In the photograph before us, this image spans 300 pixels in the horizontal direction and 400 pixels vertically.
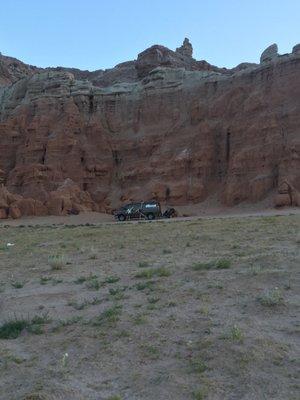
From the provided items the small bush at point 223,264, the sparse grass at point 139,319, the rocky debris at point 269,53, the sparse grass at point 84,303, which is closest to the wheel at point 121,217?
the rocky debris at point 269,53

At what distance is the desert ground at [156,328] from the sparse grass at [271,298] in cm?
2

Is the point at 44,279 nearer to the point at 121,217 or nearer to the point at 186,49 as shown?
the point at 121,217

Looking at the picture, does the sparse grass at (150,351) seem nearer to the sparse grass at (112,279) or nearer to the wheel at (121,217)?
the sparse grass at (112,279)

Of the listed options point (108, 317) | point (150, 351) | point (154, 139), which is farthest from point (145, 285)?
point (154, 139)

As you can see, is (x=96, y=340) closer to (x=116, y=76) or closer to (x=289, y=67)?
(x=289, y=67)

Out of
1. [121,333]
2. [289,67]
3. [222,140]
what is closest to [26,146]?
[222,140]

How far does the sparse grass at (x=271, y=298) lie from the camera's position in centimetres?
841

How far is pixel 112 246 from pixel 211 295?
9.14 metres

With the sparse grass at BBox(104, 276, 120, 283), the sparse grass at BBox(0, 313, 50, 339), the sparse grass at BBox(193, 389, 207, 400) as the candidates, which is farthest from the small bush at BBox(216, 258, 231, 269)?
the sparse grass at BBox(193, 389, 207, 400)

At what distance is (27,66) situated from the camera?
9788cm

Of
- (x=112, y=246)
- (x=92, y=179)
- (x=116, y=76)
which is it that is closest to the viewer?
(x=112, y=246)

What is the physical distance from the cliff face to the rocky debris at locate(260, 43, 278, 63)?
1.84ft

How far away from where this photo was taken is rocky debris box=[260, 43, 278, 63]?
156ft

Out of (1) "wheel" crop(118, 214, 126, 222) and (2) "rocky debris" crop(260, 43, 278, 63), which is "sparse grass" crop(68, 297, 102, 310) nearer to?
(1) "wheel" crop(118, 214, 126, 222)
